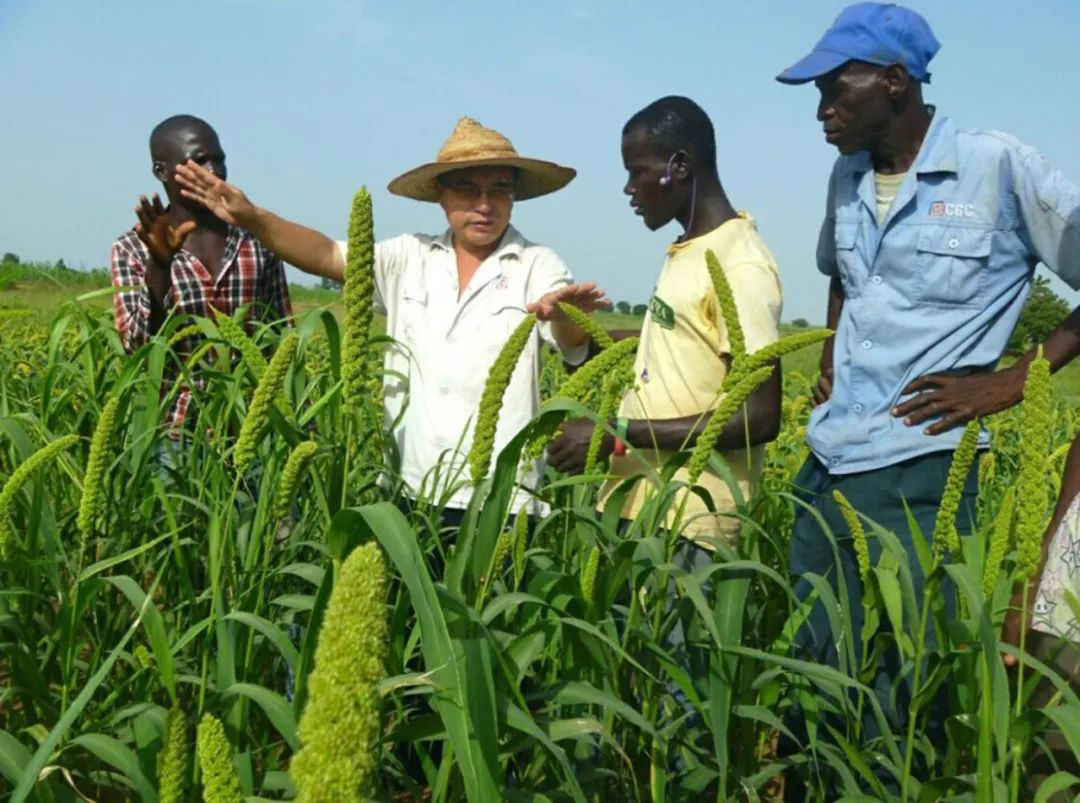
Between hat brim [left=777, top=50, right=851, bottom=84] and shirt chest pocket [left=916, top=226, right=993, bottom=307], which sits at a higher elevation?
hat brim [left=777, top=50, right=851, bottom=84]

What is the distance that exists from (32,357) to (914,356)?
276 cm

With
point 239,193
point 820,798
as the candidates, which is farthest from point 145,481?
point 820,798

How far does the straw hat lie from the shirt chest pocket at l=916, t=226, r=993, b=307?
1103 mm

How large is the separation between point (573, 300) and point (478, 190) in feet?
2.27

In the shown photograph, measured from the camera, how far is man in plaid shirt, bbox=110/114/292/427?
132 inches

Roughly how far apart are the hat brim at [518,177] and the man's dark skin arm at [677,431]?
876 millimetres

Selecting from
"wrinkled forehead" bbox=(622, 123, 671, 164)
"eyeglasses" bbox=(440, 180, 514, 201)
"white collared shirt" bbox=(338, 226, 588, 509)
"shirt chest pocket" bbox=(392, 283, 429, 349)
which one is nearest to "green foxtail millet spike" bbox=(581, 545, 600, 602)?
"white collared shirt" bbox=(338, 226, 588, 509)

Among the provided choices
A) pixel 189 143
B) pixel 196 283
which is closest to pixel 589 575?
pixel 196 283

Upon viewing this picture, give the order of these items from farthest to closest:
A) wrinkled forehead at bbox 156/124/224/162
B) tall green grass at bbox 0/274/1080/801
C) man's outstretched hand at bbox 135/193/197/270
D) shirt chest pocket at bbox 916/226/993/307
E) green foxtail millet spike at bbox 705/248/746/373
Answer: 1. wrinkled forehead at bbox 156/124/224/162
2. man's outstretched hand at bbox 135/193/197/270
3. shirt chest pocket at bbox 916/226/993/307
4. green foxtail millet spike at bbox 705/248/746/373
5. tall green grass at bbox 0/274/1080/801

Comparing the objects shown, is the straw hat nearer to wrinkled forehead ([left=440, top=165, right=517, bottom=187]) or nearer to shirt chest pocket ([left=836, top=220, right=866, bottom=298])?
wrinkled forehead ([left=440, top=165, right=517, bottom=187])

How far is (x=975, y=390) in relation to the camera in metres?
2.58

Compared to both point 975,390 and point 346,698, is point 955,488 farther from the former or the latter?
point 346,698

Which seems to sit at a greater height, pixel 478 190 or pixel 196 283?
pixel 478 190

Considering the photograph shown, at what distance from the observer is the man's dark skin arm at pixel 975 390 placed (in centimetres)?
255
